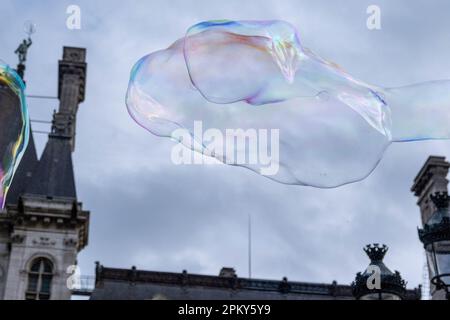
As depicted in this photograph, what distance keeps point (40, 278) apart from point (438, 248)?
30.4 meters

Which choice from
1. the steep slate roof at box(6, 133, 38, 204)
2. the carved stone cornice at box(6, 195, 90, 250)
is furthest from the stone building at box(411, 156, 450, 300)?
the steep slate roof at box(6, 133, 38, 204)

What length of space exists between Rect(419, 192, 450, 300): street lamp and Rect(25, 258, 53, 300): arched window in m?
29.5

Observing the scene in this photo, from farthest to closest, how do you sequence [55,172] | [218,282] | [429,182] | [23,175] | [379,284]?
[23,175] → [55,172] → [218,282] → [429,182] → [379,284]

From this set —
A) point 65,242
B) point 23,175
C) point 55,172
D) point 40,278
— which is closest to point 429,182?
point 65,242

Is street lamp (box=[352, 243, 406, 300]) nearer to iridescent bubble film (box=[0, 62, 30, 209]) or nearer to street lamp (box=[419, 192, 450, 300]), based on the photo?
street lamp (box=[419, 192, 450, 300])

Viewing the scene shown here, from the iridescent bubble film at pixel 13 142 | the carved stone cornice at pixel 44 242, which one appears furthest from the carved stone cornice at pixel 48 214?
the iridescent bubble film at pixel 13 142

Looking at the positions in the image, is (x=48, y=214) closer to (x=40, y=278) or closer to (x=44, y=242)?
(x=44, y=242)

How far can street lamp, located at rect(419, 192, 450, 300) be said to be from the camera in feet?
41.4

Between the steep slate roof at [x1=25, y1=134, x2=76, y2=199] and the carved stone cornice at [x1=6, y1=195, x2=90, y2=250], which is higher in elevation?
the steep slate roof at [x1=25, y1=134, x2=76, y2=199]

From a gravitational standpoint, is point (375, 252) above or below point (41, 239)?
below

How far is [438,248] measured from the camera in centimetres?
1305

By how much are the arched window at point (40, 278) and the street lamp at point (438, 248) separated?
29.5 metres

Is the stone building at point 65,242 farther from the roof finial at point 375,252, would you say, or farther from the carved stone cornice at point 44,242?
the roof finial at point 375,252
